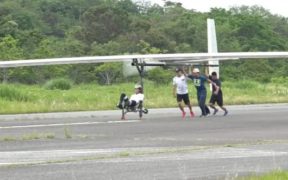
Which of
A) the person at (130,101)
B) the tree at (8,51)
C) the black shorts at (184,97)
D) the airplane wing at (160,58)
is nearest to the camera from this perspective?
the person at (130,101)

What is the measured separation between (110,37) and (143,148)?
194 ft

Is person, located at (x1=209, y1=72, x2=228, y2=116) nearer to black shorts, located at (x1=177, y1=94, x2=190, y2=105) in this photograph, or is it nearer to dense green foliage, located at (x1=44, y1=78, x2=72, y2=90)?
black shorts, located at (x1=177, y1=94, x2=190, y2=105)

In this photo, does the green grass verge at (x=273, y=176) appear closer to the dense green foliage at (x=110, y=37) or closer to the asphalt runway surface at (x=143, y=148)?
the asphalt runway surface at (x=143, y=148)

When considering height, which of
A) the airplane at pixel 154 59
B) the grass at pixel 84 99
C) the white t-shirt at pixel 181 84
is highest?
Result: the airplane at pixel 154 59

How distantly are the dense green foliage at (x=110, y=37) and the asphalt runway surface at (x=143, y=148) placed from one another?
1282 inches

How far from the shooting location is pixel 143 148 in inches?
517

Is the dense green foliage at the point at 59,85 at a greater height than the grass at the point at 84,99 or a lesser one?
greater

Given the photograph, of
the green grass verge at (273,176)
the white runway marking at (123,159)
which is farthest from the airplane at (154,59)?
the green grass verge at (273,176)

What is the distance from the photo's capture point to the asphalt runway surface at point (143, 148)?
9773 mm

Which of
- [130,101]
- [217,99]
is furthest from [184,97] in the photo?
[130,101]

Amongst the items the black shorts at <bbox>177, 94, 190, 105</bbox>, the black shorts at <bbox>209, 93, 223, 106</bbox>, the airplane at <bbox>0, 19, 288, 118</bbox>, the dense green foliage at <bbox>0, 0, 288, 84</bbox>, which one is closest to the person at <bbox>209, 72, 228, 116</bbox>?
the black shorts at <bbox>209, 93, 223, 106</bbox>

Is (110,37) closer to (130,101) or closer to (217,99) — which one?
(217,99)

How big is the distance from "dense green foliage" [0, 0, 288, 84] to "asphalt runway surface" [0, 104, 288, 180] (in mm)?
32562

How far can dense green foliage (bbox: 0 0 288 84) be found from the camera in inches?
2168
